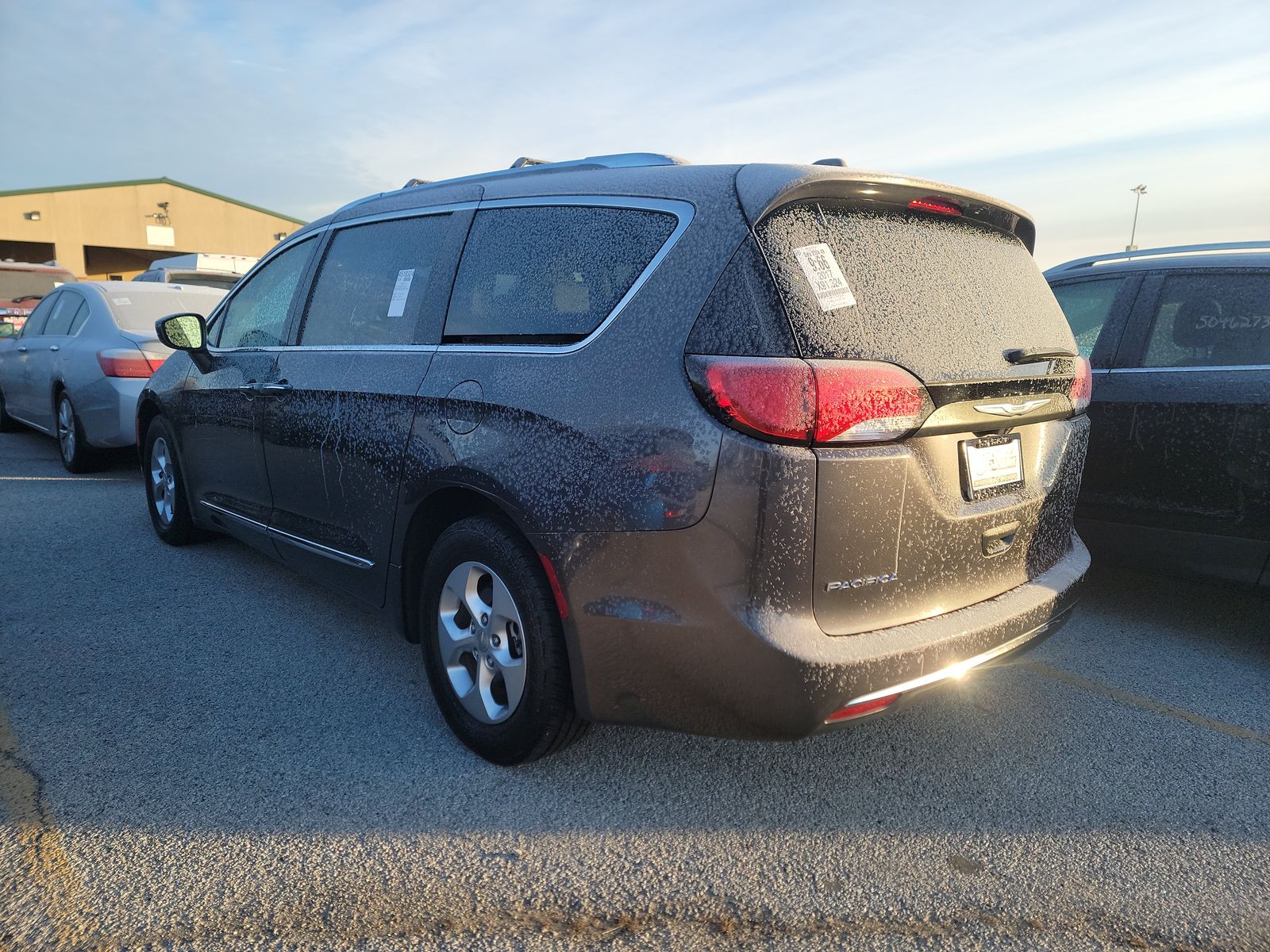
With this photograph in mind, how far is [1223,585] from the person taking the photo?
3637 mm

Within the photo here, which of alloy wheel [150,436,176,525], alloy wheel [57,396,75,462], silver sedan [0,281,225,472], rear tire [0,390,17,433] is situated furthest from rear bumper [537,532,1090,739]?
rear tire [0,390,17,433]

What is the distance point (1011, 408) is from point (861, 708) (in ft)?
3.08

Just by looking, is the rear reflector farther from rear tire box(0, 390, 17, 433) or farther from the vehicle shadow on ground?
rear tire box(0, 390, 17, 433)

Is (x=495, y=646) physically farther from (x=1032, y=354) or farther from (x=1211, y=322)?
(x=1211, y=322)

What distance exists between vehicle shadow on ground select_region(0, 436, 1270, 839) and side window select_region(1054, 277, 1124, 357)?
54.9 inches

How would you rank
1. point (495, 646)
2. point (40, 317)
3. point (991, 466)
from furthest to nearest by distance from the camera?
point (40, 317) < point (495, 646) < point (991, 466)

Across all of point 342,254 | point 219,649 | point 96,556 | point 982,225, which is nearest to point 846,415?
point 982,225

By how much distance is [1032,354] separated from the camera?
2.60 meters

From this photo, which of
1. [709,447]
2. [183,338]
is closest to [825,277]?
[709,447]

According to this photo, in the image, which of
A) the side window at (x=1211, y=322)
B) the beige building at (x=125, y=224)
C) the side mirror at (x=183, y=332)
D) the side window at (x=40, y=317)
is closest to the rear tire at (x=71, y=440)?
the side window at (x=40, y=317)

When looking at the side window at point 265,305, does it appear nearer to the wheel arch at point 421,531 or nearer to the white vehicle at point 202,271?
the wheel arch at point 421,531

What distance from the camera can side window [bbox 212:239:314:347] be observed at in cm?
393

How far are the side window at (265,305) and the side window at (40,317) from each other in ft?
15.0

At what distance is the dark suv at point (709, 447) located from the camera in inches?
83.1
